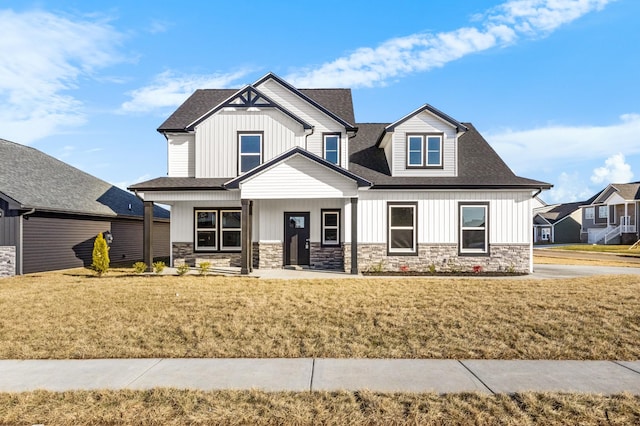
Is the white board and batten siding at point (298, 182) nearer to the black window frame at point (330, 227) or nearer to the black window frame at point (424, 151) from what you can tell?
the black window frame at point (330, 227)

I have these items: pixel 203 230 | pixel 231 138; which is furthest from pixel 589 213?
pixel 203 230

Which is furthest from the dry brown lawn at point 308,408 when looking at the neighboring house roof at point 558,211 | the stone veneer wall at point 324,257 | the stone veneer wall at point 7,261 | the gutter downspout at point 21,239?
the neighboring house roof at point 558,211

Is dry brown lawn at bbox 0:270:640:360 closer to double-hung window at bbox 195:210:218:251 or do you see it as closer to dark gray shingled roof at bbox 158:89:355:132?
double-hung window at bbox 195:210:218:251

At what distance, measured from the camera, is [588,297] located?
1011 cm

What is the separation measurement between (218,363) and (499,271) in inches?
522

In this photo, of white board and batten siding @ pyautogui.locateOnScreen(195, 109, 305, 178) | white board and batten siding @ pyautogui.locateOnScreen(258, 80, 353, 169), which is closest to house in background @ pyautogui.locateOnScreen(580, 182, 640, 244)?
white board and batten siding @ pyautogui.locateOnScreen(258, 80, 353, 169)

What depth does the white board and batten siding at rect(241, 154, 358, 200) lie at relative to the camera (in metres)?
15.1

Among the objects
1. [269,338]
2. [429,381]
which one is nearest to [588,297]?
[429,381]

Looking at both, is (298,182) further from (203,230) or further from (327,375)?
(327,375)

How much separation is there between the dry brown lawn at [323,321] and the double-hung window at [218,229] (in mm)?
5320

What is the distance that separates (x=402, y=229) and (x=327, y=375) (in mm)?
11287

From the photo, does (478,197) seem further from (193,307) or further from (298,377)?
(298,377)

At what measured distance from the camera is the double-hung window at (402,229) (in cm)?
1600

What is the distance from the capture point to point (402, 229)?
16047 millimetres
